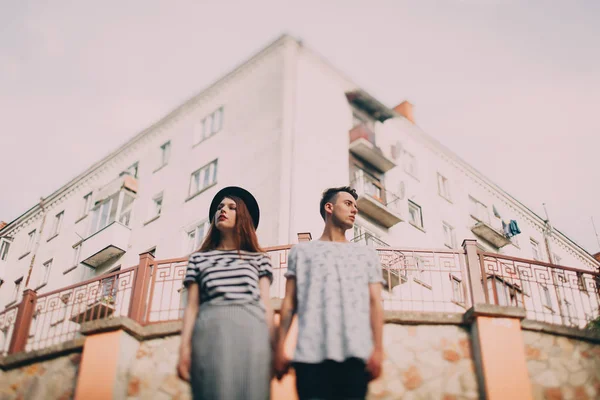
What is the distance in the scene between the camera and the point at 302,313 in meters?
3.74

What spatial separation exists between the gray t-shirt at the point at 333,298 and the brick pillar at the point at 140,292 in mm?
6399

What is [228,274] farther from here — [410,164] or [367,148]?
[410,164]

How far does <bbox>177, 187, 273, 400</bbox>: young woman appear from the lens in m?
3.40

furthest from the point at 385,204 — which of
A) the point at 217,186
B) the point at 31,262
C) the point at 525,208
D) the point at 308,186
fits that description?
the point at 31,262

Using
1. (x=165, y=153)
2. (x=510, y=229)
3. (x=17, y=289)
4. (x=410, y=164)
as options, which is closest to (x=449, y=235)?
(x=410, y=164)

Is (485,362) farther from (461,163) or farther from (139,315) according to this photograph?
(461,163)

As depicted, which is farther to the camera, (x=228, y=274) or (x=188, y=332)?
(x=228, y=274)

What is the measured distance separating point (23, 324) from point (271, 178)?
28.2 feet

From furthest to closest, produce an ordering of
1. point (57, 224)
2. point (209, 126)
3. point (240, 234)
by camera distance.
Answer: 1. point (57, 224)
2. point (209, 126)
3. point (240, 234)

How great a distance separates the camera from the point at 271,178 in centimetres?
1811

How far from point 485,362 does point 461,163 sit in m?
20.7

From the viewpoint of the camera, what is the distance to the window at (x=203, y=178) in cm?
2065

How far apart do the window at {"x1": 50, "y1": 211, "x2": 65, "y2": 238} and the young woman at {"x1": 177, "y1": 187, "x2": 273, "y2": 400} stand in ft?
83.6

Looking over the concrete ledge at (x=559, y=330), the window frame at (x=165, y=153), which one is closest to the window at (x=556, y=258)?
the window frame at (x=165, y=153)
